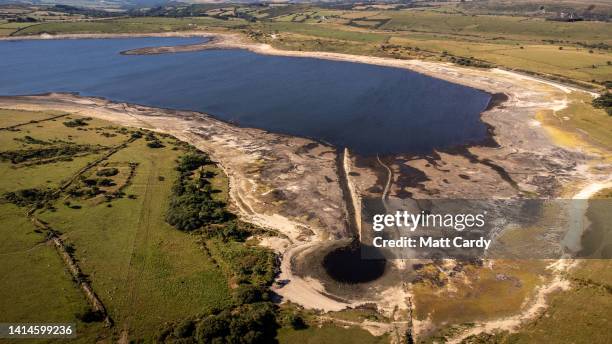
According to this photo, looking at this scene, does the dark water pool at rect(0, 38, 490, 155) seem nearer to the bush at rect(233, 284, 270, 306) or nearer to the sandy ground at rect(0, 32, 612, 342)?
the sandy ground at rect(0, 32, 612, 342)

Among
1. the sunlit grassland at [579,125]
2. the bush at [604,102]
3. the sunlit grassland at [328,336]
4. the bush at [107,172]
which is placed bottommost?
the sunlit grassland at [328,336]

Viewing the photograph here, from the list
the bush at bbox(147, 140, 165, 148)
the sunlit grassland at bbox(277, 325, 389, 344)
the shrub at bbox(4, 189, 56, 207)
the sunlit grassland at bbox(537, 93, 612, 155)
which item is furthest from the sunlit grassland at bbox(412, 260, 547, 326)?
the bush at bbox(147, 140, 165, 148)

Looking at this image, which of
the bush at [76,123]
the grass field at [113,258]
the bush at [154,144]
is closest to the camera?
the grass field at [113,258]

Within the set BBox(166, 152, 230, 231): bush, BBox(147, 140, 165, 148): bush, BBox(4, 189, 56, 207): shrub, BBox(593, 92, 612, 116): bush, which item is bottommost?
BBox(166, 152, 230, 231): bush

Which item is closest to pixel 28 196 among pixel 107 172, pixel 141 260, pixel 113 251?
pixel 107 172

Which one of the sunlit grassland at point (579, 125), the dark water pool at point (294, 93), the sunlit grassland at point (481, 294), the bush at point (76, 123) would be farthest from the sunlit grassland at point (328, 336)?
the bush at point (76, 123)

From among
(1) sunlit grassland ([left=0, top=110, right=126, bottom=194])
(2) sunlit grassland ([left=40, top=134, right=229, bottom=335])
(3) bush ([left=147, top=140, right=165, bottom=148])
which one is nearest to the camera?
(2) sunlit grassland ([left=40, top=134, right=229, bottom=335])

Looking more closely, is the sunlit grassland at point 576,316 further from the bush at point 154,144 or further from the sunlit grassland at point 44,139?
the sunlit grassland at point 44,139
